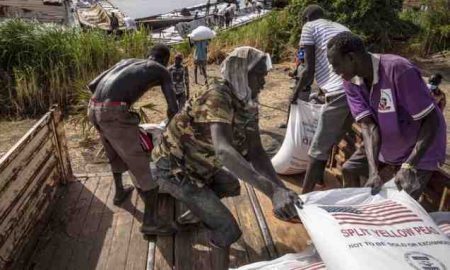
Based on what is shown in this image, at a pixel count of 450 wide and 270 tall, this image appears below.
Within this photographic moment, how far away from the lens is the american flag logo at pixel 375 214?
5.52 feet

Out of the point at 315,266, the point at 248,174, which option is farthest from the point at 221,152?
the point at 315,266

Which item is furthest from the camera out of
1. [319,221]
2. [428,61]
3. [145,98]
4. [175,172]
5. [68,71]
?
[428,61]

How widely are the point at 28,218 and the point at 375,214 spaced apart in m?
2.10

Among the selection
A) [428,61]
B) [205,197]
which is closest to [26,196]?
[205,197]

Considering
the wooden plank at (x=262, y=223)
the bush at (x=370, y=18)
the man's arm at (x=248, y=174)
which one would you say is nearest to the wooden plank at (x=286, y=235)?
the wooden plank at (x=262, y=223)

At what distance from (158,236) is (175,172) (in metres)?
0.69

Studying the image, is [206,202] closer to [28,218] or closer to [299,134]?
[28,218]

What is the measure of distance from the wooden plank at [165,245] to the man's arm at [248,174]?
100 cm

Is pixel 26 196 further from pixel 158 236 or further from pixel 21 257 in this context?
pixel 158 236

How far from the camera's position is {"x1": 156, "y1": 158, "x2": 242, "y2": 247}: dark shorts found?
2.17 meters

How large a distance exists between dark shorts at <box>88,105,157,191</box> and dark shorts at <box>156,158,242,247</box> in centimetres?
59

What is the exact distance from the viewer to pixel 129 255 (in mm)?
2572

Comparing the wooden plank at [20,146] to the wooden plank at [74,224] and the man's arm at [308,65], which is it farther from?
the man's arm at [308,65]

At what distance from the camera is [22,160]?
2572 millimetres
